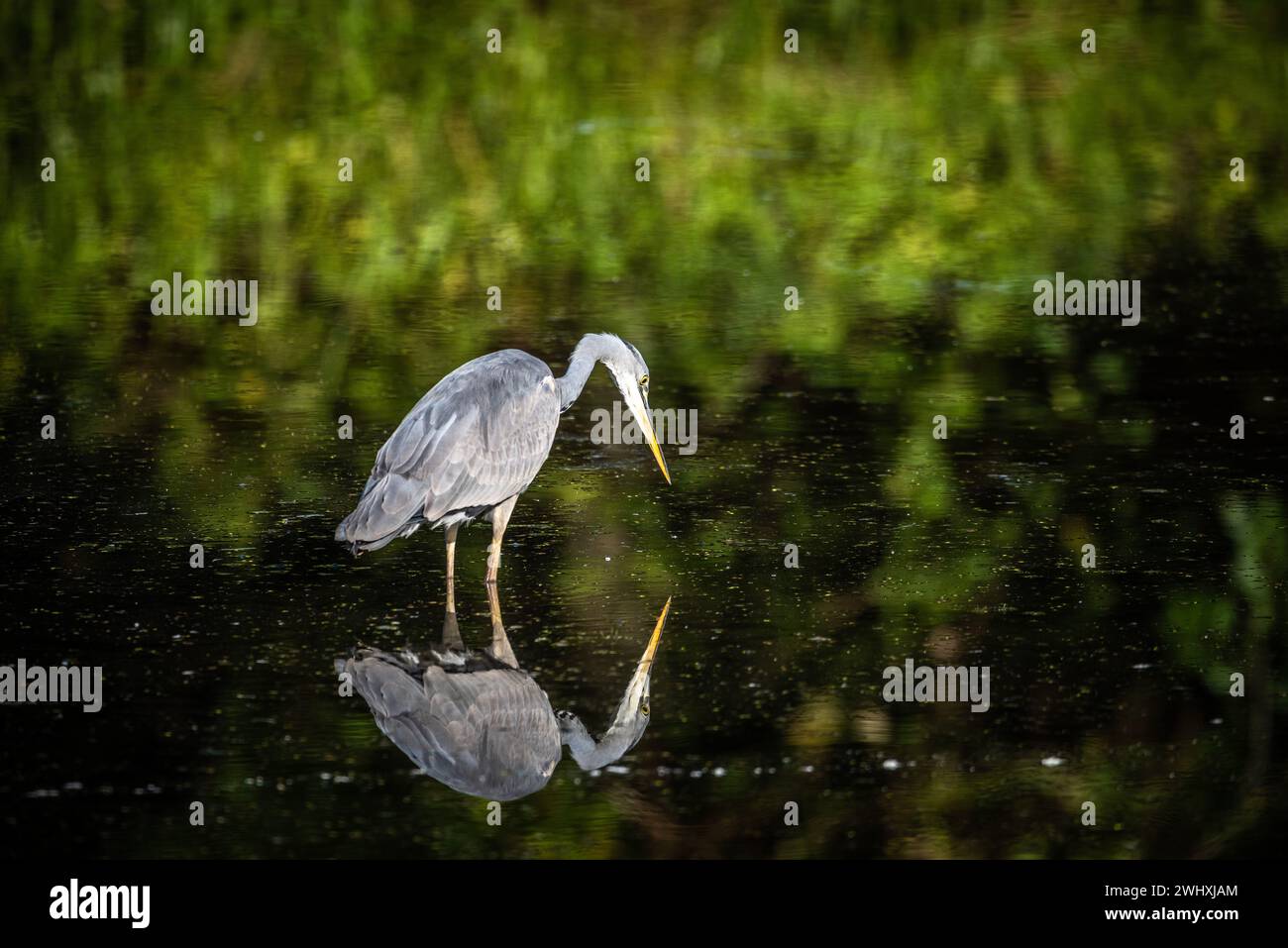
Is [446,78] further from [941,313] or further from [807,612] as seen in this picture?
[807,612]

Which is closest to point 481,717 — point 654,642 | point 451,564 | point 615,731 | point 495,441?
point 615,731

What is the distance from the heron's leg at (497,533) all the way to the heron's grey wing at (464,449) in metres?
0.07

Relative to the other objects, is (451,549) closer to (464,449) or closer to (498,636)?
(464,449)

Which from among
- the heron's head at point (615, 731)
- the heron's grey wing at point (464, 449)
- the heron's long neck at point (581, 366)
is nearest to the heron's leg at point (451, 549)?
the heron's grey wing at point (464, 449)

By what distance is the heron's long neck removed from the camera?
824cm

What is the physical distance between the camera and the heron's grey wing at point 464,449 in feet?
24.1

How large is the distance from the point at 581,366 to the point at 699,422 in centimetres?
170

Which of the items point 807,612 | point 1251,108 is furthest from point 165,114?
point 807,612

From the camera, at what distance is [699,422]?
987cm

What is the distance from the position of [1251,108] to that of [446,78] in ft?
21.8

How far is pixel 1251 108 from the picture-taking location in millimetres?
15977

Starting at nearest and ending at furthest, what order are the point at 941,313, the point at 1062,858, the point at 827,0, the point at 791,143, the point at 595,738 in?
1. the point at 1062,858
2. the point at 595,738
3. the point at 941,313
4. the point at 791,143
5. the point at 827,0

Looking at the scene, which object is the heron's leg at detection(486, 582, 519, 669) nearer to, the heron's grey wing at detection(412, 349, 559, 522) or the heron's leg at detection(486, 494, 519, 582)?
the heron's leg at detection(486, 494, 519, 582)

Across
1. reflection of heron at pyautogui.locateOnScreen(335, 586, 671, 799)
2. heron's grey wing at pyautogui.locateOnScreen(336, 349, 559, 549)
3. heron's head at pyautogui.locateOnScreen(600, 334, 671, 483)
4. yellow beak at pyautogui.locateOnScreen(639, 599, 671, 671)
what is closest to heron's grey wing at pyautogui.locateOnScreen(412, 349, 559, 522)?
heron's grey wing at pyautogui.locateOnScreen(336, 349, 559, 549)
